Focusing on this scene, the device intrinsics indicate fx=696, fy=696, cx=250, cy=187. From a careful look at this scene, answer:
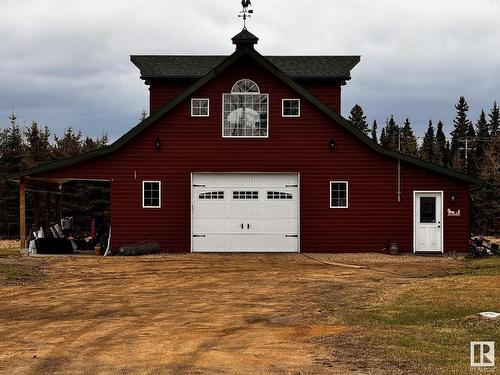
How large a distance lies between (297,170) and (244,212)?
2643mm

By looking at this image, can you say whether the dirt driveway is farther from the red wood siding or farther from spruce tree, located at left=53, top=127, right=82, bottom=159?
spruce tree, located at left=53, top=127, right=82, bottom=159

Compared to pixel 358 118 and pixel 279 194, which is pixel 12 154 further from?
pixel 358 118

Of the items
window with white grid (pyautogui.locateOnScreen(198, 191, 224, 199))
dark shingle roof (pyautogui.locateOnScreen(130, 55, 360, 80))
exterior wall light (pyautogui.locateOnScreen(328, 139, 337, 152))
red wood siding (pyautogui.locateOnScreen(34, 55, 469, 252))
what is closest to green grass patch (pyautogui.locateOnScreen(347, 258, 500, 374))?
red wood siding (pyautogui.locateOnScreen(34, 55, 469, 252))

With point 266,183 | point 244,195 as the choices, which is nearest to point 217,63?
point 266,183

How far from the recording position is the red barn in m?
27.1

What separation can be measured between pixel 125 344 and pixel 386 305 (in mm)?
5689

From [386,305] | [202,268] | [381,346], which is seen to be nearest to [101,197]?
[202,268]

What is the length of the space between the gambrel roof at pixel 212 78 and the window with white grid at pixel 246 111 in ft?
3.16

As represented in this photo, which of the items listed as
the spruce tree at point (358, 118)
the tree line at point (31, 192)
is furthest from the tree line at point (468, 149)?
the tree line at point (31, 192)

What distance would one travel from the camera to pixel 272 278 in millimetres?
18781

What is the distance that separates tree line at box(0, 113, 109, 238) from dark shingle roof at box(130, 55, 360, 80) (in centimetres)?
1679

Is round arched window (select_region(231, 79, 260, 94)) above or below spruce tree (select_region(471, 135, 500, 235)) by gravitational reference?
above

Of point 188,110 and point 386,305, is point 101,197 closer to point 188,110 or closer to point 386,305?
point 188,110

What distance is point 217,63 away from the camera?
102ft
